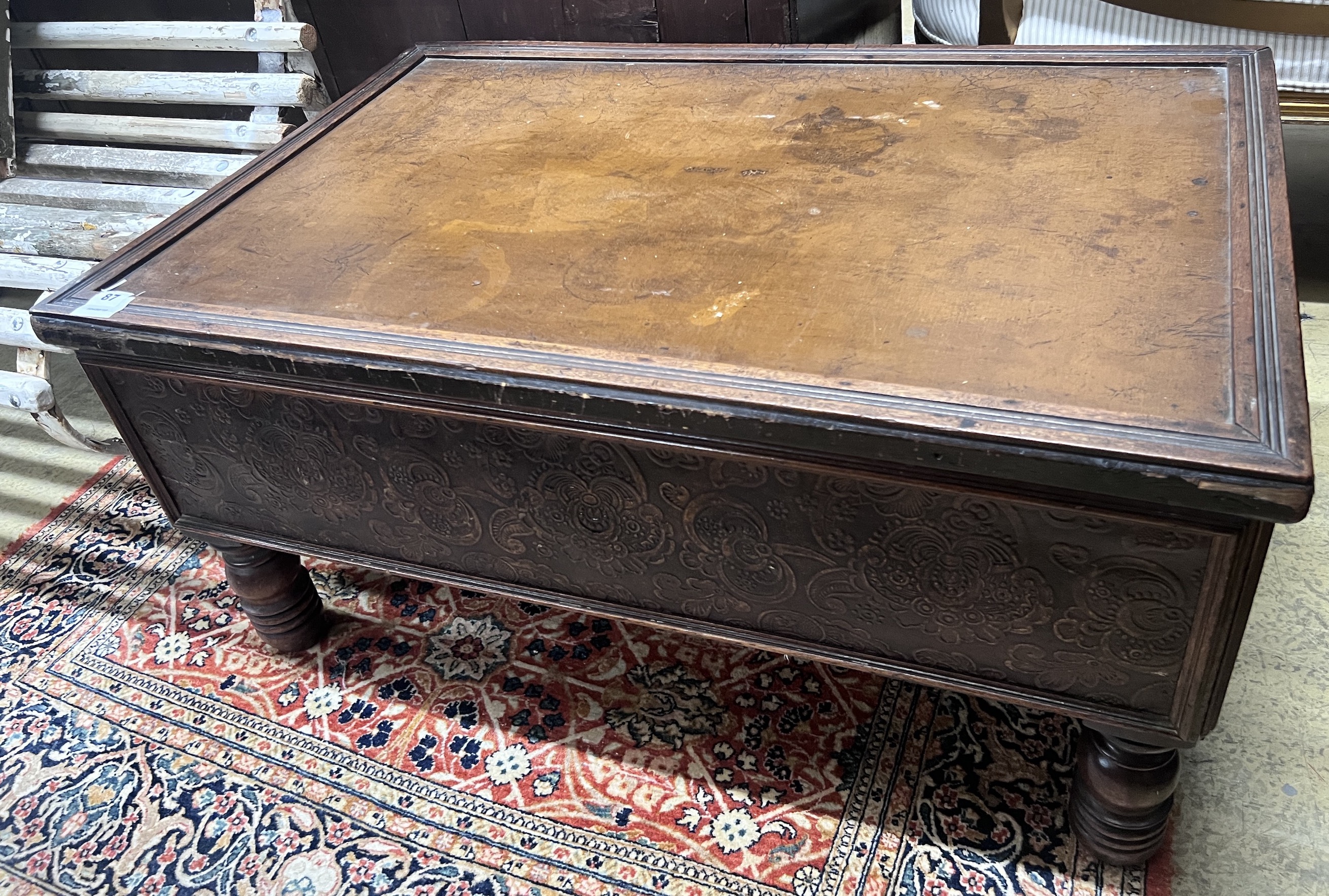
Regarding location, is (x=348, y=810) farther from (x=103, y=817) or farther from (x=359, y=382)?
(x=359, y=382)

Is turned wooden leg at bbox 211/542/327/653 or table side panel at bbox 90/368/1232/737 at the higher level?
table side panel at bbox 90/368/1232/737

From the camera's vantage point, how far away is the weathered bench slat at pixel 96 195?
82.2 inches

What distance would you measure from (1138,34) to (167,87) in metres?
2.06

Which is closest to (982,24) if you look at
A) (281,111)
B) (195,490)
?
(281,111)

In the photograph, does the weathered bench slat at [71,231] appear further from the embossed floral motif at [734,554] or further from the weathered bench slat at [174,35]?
the embossed floral motif at [734,554]

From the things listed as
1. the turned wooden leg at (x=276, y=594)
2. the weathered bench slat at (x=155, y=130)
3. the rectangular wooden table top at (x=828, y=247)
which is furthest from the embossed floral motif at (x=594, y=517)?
the weathered bench slat at (x=155, y=130)

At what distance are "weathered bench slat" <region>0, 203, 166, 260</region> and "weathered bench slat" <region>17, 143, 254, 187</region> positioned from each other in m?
0.17

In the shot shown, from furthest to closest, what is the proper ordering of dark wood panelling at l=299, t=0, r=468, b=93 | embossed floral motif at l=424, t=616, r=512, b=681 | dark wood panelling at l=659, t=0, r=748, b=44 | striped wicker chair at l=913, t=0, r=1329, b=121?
dark wood panelling at l=299, t=0, r=468, b=93, dark wood panelling at l=659, t=0, r=748, b=44, striped wicker chair at l=913, t=0, r=1329, b=121, embossed floral motif at l=424, t=616, r=512, b=681

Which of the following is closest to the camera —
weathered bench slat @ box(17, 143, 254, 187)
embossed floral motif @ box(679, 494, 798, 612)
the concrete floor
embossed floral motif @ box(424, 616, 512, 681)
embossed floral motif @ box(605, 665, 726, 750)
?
embossed floral motif @ box(679, 494, 798, 612)

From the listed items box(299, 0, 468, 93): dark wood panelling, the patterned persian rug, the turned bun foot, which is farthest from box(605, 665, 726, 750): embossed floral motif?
box(299, 0, 468, 93): dark wood panelling

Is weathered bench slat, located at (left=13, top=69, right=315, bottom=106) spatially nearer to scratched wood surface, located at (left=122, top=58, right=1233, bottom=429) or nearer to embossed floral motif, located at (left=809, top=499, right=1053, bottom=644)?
scratched wood surface, located at (left=122, top=58, right=1233, bottom=429)

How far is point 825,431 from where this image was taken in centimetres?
96

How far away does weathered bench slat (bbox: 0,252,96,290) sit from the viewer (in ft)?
6.33

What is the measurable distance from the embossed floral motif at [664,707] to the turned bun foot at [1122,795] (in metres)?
0.50
